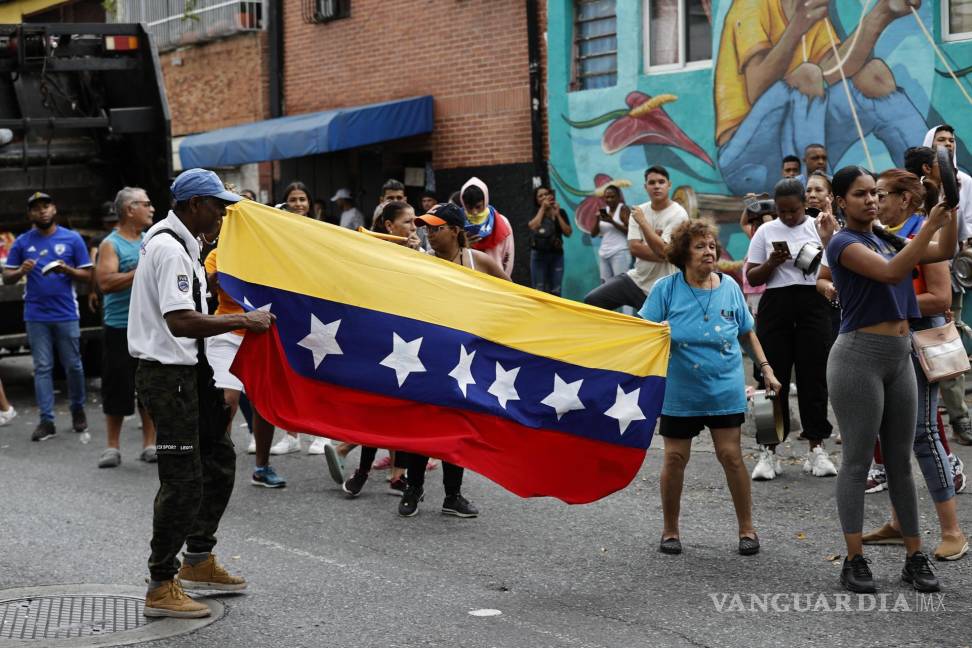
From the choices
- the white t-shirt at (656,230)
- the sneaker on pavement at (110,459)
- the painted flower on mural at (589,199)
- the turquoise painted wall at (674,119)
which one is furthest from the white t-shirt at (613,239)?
the sneaker on pavement at (110,459)

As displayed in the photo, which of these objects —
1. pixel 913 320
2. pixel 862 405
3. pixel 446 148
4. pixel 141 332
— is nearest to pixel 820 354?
pixel 913 320

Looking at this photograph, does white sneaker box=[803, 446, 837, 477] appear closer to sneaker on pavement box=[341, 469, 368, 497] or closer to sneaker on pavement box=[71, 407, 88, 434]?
sneaker on pavement box=[341, 469, 368, 497]

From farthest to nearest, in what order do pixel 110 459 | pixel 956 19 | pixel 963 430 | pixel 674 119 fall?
pixel 674 119
pixel 956 19
pixel 110 459
pixel 963 430

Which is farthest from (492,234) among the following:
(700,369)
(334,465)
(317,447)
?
(700,369)

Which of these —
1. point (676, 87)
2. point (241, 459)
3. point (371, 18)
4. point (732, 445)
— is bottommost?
point (241, 459)

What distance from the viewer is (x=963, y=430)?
925 cm

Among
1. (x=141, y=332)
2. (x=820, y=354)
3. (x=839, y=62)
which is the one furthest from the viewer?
(x=839, y=62)

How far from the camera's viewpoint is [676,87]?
16047 millimetres

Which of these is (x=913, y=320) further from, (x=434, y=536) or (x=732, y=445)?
(x=434, y=536)

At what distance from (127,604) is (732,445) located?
3.09 m

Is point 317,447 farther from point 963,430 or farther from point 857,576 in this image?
point 857,576

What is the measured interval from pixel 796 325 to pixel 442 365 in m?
3.21

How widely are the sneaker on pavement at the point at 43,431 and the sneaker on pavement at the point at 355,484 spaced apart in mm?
3822

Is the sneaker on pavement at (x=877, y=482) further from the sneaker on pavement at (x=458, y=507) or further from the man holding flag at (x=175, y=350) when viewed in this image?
the man holding flag at (x=175, y=350)
